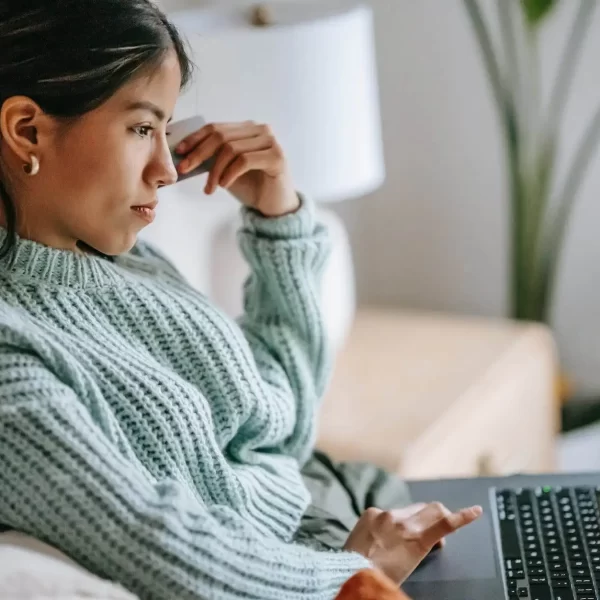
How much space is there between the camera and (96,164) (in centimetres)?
85

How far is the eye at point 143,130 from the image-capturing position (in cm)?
87

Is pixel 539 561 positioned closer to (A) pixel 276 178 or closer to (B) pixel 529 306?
(A) pixel 276 178

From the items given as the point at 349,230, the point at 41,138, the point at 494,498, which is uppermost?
the point at 41,138

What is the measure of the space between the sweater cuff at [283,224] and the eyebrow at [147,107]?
28cm

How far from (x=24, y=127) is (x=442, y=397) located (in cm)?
93

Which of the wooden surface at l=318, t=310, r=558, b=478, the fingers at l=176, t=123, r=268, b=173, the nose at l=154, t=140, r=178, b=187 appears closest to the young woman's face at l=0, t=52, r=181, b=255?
the nose at l=154, t=140, r=178, b=187

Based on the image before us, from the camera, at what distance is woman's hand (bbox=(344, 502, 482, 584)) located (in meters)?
0.95

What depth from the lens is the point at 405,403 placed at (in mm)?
1575

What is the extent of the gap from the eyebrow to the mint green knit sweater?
15 cm

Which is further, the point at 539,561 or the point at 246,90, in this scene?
the point at 246,90

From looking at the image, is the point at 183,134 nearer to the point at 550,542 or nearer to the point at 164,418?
the point at 164,418

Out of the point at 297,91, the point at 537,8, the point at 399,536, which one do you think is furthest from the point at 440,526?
the point at 537,8

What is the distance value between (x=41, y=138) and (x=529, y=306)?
1.36 metres

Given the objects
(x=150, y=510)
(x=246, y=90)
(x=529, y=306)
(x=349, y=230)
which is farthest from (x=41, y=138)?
(x=349, y=230)
